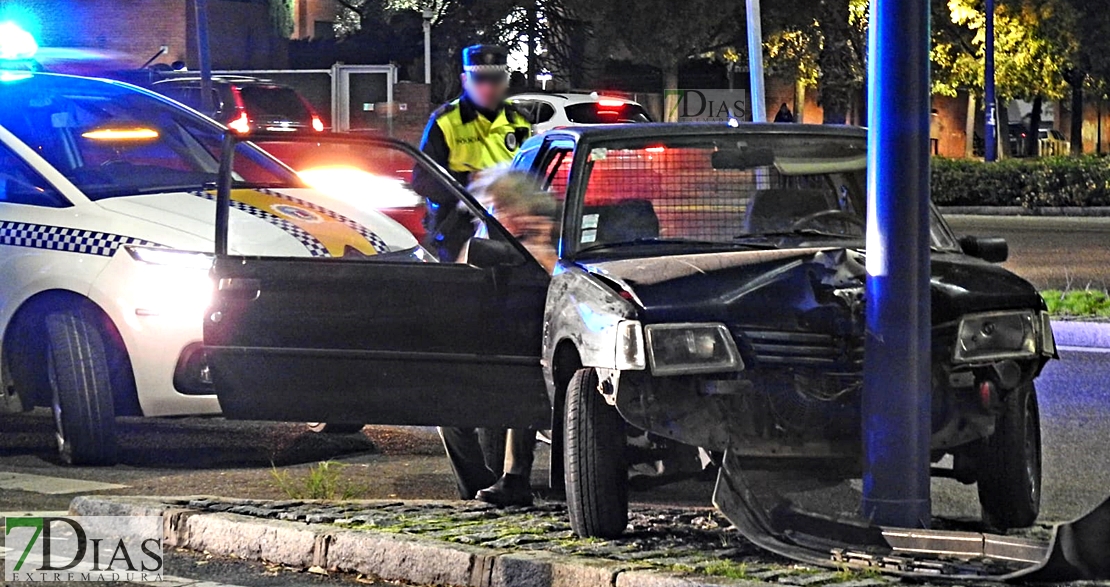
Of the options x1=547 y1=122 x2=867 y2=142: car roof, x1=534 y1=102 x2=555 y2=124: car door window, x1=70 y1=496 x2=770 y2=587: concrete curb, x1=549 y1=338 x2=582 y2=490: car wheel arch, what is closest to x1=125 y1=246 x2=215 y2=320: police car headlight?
x1=70 y1=496 x2=770 y2=587: concrete curb

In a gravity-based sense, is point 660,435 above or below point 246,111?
below

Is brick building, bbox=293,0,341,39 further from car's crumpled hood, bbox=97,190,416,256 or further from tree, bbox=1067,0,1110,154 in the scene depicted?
car's crumpled hood, bbox=97,190,416,256

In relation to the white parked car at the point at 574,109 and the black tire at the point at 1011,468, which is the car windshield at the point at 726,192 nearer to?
the black tire at the point at 1011,468

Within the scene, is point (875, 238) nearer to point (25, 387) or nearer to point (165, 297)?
point (165, 297)


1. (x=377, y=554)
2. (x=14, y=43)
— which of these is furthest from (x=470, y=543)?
(x=14, y=43)

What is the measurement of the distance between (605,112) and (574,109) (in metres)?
0.59

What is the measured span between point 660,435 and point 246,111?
16.3 m

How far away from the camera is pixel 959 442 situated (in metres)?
6.05

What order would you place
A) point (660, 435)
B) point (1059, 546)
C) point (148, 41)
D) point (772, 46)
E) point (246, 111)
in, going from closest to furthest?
point (1059, 546) < point (660, 435) < point (246, 111) < point (772, 46) < point (148, 41)

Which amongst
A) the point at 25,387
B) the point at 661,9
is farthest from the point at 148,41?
the point at 25,387

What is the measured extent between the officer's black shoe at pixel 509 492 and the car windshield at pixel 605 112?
43.6 ft

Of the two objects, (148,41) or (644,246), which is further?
(148,41)

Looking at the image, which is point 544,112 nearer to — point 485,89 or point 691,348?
point 485,89

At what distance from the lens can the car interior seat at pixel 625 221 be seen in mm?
6805
